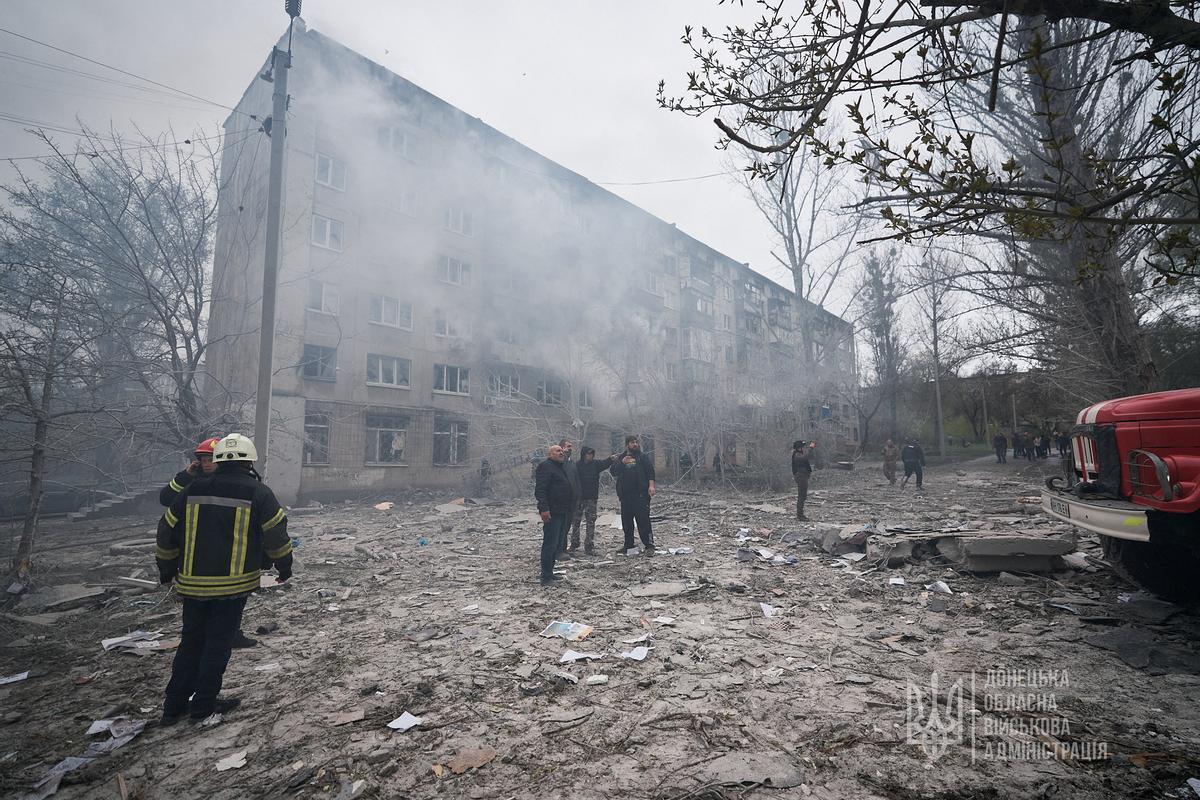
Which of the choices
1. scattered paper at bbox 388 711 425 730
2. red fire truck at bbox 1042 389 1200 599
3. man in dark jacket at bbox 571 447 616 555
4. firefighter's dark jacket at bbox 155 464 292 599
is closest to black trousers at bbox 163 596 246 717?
firefighter's dark jacket at bbox 155 464 292 599

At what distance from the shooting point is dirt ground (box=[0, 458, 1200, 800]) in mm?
2396

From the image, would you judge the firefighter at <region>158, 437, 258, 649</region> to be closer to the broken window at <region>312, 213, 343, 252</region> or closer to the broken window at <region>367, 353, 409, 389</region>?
the broken window at <region>367, 353, 409, 389</region>

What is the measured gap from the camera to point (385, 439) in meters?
17.3

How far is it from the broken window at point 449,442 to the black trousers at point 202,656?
1559cm

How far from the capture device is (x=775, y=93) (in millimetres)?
2670

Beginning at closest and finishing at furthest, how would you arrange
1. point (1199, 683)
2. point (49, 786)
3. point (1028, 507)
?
point (49, 786), point (1199, 683), point (1028, 507)

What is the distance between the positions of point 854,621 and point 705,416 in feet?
37.9

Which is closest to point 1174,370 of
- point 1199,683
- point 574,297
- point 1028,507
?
point 1028,507

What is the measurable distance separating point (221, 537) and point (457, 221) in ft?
63.0

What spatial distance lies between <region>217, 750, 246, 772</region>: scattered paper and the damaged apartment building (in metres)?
10.6

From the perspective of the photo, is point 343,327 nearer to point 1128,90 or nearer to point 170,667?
point 170,667

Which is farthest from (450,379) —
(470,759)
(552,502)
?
(470,759)

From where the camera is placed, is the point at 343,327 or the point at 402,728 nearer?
the point at 402,728

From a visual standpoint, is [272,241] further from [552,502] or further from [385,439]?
[385,439]
